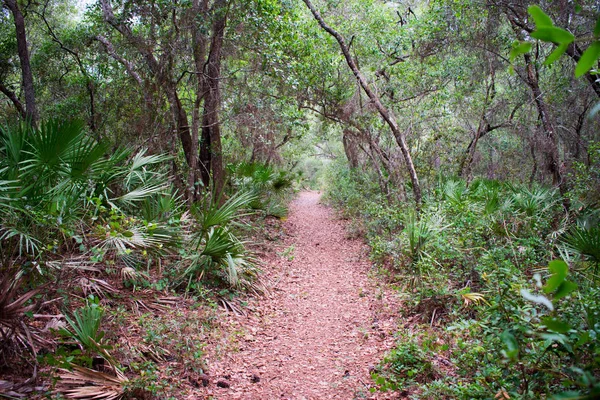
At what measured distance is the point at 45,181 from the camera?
4656mm

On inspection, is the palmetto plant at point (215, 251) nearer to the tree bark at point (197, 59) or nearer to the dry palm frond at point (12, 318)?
the tree bark at point (197, 59)

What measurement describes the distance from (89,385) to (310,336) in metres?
2.81

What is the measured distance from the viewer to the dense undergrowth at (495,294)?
2.42m

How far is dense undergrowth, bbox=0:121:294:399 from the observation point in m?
3.31

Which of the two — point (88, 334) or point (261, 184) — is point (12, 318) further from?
point (261, 184)

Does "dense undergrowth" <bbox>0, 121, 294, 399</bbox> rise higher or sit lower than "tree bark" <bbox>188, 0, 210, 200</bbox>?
lower

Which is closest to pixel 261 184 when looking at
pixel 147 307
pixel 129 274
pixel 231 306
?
pixel 231 306

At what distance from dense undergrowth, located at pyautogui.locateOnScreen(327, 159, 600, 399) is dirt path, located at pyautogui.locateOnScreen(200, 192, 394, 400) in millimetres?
407

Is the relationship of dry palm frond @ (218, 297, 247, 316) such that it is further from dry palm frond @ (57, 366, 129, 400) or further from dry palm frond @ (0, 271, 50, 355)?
dry palm frond @ (0, 271, 50, 355)

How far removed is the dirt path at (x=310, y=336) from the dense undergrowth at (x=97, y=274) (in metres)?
0.49

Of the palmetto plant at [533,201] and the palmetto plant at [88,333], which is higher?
the palmetto plant at [533,201]

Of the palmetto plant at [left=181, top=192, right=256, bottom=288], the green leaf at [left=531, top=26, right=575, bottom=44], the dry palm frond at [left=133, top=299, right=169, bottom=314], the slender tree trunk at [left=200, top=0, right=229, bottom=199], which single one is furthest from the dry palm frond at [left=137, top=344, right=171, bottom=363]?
the green leaf at [left=531, top=26, right=575, bottom=44]

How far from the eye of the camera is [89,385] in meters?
3.21

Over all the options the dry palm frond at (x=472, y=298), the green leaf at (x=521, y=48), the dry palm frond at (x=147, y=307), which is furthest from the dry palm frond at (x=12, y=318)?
the dry palm frond at (x=472, y=298)
